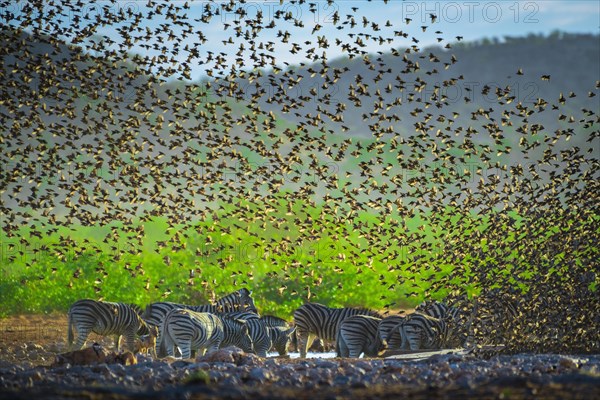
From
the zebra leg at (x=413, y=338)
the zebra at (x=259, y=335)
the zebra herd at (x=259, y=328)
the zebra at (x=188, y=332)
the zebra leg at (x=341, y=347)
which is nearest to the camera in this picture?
the zebra at (x=188, y=332)

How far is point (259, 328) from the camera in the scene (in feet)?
72.3

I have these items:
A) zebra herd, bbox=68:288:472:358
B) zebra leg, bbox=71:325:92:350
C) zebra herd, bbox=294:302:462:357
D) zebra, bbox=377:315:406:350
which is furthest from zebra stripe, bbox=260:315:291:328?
zebra leg, bbox=71:325:92:350

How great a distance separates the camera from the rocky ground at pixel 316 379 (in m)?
10.4

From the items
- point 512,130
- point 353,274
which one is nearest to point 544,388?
point 353,274

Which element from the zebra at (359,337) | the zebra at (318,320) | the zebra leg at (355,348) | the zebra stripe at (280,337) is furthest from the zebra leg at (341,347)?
the zebra at (318,320)

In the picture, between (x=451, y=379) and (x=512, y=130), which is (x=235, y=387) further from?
(x=512, y=130)

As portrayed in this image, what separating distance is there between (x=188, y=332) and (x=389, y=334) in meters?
Answer: 4.73

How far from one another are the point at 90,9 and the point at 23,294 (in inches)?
672

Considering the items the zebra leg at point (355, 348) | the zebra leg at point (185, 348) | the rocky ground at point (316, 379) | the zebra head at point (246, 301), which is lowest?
the zebra leg at point (355, 348)

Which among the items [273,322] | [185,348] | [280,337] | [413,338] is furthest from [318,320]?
[185,348]

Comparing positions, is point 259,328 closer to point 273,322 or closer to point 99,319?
point 273,322

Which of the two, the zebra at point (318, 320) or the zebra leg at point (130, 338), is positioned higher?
the zebra at point (318, 320)

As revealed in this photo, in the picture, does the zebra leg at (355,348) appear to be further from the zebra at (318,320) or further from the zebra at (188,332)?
the zebra at (188,332)

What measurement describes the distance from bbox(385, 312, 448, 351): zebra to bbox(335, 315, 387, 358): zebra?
39 cm
